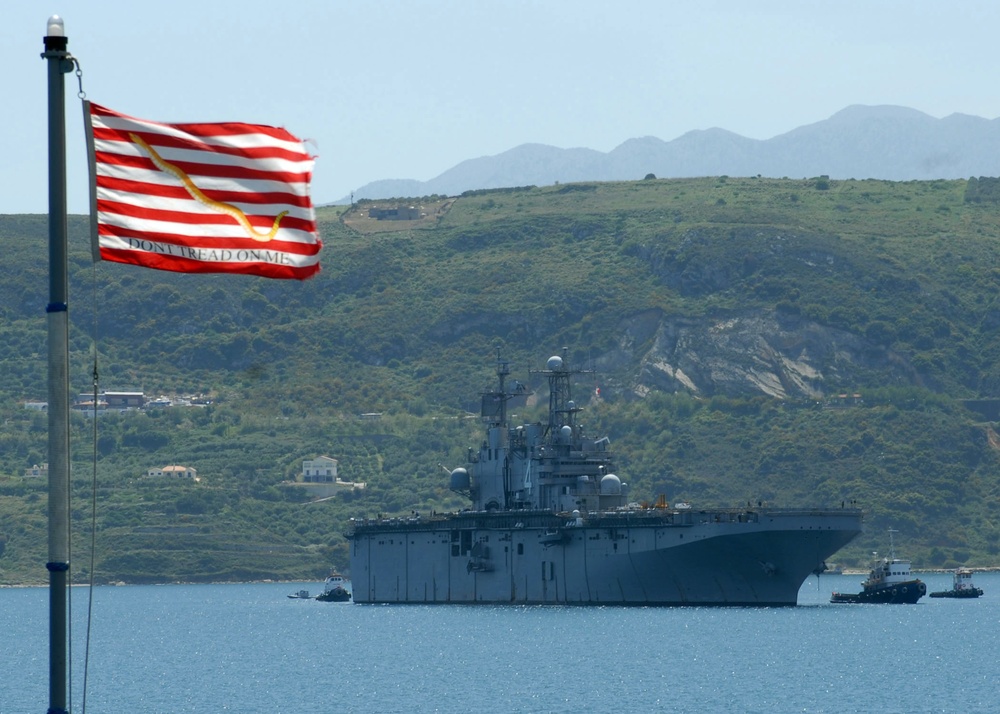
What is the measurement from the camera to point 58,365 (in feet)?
50.7

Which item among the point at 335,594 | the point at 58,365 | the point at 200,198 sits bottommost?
the point at 335,594

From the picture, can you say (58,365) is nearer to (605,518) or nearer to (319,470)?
(605,518)

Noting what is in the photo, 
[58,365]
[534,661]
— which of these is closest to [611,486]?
[534,661]

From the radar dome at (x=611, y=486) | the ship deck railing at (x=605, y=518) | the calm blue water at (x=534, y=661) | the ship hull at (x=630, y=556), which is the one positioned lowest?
the calm blue water at (x=534, y=661)

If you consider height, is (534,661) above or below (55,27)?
below

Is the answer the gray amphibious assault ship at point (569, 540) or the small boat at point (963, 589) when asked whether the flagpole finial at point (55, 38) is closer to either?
the gray amphibious assault ship at point (569, 540)

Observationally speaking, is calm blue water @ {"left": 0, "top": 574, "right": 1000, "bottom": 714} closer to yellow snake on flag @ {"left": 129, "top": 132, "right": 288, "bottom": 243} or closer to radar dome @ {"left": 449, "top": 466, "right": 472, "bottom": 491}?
radar dome @ {"left": 449, "top": 466, "right": 472, "bottom": 491}

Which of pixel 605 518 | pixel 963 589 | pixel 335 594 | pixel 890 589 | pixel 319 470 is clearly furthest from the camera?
pixel 319 470

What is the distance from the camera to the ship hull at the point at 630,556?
3155 inches

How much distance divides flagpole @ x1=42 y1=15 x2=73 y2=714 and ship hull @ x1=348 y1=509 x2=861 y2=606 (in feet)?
213

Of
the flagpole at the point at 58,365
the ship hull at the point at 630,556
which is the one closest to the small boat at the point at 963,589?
the ship hull at the point at 630,556

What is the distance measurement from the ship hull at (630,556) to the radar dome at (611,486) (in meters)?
3.80

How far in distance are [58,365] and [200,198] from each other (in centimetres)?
177

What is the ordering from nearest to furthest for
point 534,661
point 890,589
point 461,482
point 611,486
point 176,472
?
point 534,661, point 611,486, point 461,482, point 890,589, point 176,472
